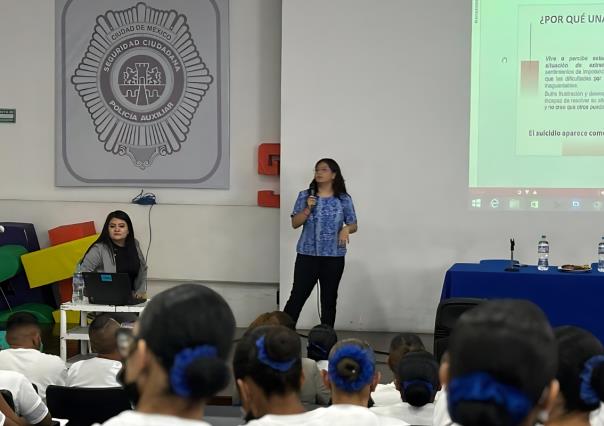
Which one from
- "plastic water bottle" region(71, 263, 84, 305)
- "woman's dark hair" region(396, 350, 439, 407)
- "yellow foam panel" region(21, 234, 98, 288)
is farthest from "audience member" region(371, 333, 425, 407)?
"yellow foam panel" region(21, 234, 98, 288)

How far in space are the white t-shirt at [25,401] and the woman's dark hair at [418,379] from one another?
1.28m

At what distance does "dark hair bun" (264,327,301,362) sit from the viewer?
2.21 m

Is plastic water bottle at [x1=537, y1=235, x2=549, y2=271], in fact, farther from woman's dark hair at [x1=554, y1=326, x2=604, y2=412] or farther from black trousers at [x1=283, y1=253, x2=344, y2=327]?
woman's dark hair at [x1=554, y1=326, x2=604, y2=412]

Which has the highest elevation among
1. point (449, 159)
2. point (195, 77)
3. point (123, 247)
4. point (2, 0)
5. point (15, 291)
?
point (2, 0)

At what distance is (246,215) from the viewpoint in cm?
765

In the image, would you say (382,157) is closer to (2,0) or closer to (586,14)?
(586,14)

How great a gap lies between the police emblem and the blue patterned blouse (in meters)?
1.70

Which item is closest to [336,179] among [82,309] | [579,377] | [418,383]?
[82,309]

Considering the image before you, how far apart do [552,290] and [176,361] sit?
4.72 metres

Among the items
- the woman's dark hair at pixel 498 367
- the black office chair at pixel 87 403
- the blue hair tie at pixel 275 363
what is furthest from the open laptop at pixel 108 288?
the woman's dark hair at pixel 498 367

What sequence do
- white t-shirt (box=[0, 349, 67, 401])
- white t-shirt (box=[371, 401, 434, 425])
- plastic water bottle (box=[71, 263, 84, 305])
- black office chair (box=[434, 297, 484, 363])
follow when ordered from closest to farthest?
white t-shirt (box=[371, 401, 434, 425]), white t-shirt (box=[0, 349, 67, 401]), black office chair (box=[434, 297, 484, 363]), plastic water bottle (box=[71, 263, 84, 305])

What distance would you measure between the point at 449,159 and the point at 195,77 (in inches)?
91.8

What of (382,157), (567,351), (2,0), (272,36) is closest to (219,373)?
(567,351)

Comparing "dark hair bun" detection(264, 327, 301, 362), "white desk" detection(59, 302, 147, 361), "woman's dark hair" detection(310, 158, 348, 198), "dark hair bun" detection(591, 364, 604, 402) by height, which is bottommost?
"white desk" detection(59, 302, 147, 361)
